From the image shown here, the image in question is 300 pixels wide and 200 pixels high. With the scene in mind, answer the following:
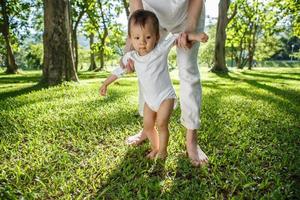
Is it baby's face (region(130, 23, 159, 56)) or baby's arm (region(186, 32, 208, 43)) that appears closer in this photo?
baby's arm (region(186, 32, 208, 43))

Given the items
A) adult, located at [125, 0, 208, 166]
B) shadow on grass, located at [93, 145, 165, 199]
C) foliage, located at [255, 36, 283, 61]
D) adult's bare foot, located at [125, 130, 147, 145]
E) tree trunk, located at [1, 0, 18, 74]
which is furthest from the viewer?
foliage, located at [255, 36, 283, 61]

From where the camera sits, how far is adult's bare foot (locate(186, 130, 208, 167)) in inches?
128

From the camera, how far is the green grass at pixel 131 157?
2697 millimetres

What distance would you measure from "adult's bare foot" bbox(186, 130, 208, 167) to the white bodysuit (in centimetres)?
55

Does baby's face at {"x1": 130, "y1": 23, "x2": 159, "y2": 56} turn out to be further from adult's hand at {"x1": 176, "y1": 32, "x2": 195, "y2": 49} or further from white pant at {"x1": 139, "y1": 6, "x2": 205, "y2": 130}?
white pant at {"x1": 139, "y1": 6, "x2": 205, "y2": 130}

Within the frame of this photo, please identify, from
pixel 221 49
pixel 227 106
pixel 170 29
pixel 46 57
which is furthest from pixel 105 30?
pixel 170 29

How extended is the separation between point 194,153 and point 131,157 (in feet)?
2.13

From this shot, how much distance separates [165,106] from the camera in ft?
10.3

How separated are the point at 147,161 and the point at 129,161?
0.58ft

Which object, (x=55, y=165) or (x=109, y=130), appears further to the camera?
(x=109, y=130)

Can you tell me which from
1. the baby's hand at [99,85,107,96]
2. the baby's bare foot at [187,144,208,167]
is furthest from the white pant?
the baby's hand at [99,85,107,96]

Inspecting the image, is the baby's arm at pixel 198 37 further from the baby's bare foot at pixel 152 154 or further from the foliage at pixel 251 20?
the foliage at pixel 251 20

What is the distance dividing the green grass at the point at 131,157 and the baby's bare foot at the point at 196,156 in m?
0.07

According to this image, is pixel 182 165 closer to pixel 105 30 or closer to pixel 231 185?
pixel 231 185
